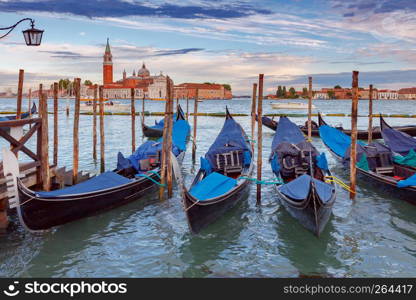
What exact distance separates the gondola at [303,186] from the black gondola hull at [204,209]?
0.79 meters

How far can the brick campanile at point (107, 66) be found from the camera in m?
103

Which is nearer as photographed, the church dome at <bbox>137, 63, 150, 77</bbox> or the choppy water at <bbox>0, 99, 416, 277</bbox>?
the choppy water at <bbox>0, 99, 416, 277</bbox>

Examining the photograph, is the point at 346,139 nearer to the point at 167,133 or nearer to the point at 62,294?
the point at 167,133

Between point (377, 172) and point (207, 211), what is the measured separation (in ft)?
13.8

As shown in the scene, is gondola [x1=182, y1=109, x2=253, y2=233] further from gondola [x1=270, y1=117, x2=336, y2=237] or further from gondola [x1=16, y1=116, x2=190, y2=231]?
Answer: gondola [x1=16, y1=116, x2=190, y2=231]

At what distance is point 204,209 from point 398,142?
21.2ft

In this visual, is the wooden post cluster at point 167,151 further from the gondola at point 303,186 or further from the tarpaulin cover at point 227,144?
the gondola at point 303,186

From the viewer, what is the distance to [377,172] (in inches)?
311

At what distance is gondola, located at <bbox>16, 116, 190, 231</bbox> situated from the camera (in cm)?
500

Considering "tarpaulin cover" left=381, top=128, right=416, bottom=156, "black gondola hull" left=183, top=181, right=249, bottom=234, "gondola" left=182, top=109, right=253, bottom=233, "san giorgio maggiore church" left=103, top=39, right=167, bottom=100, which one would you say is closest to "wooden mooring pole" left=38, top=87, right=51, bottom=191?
"gondola" left=182, top=109, right=253, bottom=233

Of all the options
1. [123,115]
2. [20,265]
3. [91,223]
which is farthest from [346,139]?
[123,115]

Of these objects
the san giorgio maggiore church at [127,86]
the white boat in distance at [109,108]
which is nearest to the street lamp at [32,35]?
the white boat in distance at [109,108]

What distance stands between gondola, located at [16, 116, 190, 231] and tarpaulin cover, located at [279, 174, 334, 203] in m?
2.44

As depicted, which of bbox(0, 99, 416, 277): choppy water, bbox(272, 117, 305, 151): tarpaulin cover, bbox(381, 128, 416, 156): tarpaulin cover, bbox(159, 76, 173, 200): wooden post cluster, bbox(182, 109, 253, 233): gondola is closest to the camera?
bbox(0, 99, 416, 277): choppy water
